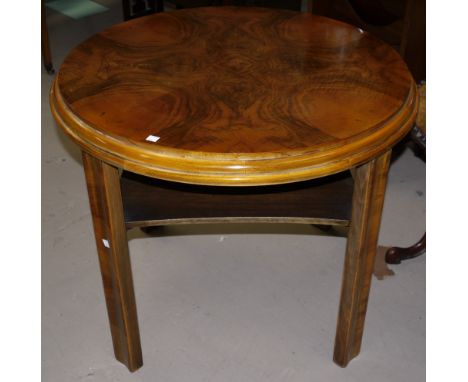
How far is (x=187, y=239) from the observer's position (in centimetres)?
228

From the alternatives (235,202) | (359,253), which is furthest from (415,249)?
(235,202)

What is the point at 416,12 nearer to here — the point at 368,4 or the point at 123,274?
the point at 368,4

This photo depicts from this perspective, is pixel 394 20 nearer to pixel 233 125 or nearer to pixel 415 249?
pixel 415 249

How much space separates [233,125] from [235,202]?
407 millimetres

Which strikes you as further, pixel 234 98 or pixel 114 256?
pixel 114 256

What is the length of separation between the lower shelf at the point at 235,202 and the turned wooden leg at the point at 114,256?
7cm

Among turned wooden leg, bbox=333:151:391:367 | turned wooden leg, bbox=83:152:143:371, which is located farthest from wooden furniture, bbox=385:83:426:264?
turned wooden leg, bbox=83:152:143:371

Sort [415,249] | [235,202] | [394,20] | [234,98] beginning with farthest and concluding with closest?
[394,20]
[415,249]
[235,202]
[234,98]

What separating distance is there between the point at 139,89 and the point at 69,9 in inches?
115

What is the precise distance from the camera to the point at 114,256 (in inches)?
61.7

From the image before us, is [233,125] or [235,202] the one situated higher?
[233,125]

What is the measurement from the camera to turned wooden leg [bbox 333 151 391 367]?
4.84 ft

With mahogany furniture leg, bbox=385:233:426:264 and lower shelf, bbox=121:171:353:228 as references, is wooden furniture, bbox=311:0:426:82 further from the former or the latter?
lower shelf, bbox=121:171:353:228

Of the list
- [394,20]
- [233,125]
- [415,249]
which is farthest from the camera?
[394,20]
